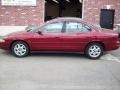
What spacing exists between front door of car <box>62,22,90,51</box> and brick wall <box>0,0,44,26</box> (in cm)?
584

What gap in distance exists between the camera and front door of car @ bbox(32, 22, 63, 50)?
485 inches

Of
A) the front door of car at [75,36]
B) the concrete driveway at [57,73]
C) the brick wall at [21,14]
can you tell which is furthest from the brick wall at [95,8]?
the front door of car at [75,36]

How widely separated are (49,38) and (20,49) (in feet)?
3.69

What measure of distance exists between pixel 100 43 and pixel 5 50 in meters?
3.77

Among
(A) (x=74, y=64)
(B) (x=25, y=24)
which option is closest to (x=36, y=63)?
(A) (x=74, y=64)

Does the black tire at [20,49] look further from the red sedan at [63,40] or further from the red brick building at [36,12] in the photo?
the red brick building at [36,12]

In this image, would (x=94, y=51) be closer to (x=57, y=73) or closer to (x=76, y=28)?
(x=76, y=28)

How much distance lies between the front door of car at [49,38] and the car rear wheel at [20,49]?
305 mm

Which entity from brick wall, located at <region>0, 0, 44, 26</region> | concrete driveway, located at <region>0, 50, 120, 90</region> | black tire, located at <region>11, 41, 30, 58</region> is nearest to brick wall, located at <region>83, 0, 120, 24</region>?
brick wall, located at <region>0, 0, 44, 26</region>

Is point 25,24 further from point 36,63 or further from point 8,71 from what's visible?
point 8,71

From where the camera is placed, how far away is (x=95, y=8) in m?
18.2

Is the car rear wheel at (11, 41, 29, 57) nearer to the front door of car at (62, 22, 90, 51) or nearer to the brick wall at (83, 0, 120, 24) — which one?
the front door of car at (62, 22, 90, 51)

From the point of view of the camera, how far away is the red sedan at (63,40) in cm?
1234

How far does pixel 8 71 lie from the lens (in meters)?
9.96
